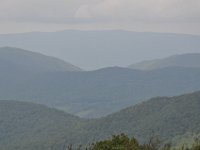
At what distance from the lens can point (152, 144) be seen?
70625 millimetres

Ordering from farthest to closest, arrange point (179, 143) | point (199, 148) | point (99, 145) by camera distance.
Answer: point (179, 143)
point (199, 148)
point (99, 145)

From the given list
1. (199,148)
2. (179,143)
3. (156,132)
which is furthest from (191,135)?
(199,148)

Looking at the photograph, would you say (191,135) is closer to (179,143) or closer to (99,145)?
(179,143)

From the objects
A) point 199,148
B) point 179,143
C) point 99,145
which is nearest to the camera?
point 99,145

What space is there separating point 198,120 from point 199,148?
13020 cm

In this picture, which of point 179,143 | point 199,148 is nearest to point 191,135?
point 179,143

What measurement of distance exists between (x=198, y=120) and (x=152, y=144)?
428 ft

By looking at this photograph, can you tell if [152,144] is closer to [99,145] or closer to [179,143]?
[99,145]

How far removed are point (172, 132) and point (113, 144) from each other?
135 meters

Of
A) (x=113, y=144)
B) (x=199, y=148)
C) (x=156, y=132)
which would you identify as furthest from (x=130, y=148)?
(x=156, y=132)

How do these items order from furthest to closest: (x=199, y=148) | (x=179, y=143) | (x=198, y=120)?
(x=198, y=120)
(x=179, y=143)
(x=199, y=148)

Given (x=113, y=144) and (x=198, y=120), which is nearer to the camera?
(x=113, y=144)

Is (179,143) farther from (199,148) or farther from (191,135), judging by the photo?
(199,148)

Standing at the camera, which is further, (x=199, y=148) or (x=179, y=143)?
(x=179, y=143)
